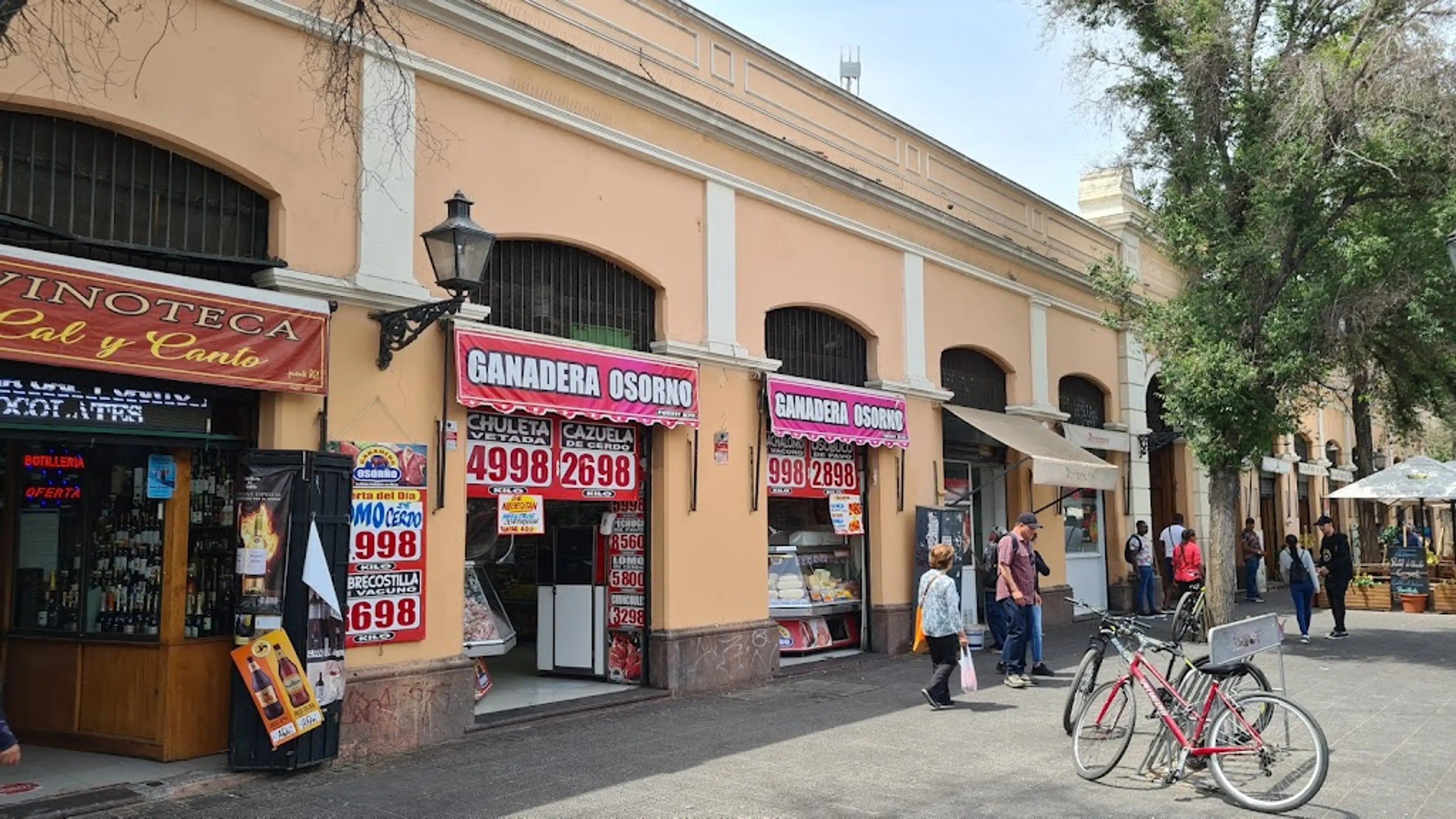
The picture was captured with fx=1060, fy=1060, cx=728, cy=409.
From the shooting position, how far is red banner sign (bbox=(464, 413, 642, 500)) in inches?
360

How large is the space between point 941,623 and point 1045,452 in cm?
620

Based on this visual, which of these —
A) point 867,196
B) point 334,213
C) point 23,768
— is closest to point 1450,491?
point 867,196

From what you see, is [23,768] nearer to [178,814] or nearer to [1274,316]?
[178,814]

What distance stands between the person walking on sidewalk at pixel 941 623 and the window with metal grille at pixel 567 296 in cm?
359

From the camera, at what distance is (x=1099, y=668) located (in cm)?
784

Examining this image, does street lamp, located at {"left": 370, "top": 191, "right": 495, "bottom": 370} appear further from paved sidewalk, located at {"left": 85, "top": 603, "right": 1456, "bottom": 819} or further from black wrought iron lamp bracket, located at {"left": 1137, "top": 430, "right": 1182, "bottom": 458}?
black wrought iron lamp bracket, located at {"left": 1137, "top": 430, "right": 1182, "bottom": 458}

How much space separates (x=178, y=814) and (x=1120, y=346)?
18.1m

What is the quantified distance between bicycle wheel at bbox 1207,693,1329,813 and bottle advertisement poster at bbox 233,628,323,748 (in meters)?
5.74

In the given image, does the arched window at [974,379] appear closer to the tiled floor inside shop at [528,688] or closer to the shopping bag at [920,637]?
the shopping bag at [920,637]

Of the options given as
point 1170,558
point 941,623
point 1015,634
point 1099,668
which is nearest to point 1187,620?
point 1170,558

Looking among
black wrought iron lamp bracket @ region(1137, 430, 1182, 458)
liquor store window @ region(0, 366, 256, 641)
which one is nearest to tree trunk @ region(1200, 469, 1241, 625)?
black wrought iron lamp bracket @ region(1137, 430, 1182, 458)

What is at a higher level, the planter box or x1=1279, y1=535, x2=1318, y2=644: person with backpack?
x1=1279, y1=535, x2=1318, y2=644: person with backpack

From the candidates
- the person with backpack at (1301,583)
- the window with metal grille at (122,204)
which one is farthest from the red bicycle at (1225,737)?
the person with backpack at (1301,583)

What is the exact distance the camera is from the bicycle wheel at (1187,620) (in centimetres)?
1418
